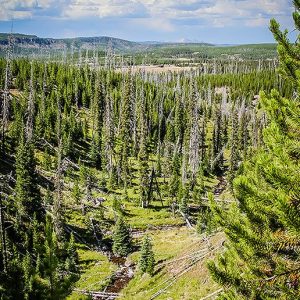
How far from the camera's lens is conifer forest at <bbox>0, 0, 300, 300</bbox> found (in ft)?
24.7

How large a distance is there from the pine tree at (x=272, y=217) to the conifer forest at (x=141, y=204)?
0.09 ft

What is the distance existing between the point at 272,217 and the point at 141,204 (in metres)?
55.3

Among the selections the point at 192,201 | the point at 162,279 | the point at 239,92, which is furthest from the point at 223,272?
the point at 239,92

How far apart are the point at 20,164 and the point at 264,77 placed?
456 feet

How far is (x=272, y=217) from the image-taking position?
765 centimetres

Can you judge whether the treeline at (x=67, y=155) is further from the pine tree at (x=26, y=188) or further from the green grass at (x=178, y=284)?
the green grass at (x=178, y=284)

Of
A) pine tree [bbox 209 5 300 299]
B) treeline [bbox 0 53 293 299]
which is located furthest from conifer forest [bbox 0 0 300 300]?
treeline [bbox 0 53 293 299]

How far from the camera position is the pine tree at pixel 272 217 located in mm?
6614

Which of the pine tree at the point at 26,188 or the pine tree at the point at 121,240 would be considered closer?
the pine tree at the point at 26,188

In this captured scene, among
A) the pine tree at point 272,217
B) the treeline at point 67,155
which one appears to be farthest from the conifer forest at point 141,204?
the treeline at point 67,155

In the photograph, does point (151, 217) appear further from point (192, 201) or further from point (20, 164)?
point (20, 164)

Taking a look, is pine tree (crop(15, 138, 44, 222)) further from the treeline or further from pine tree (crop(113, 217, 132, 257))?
pine tree (crop(113, 217, 132, 257))

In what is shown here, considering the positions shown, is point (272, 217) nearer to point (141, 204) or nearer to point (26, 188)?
point (26, 188)

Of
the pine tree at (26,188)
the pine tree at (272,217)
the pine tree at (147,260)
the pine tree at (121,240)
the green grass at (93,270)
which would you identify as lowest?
the green grass at (93,270)
